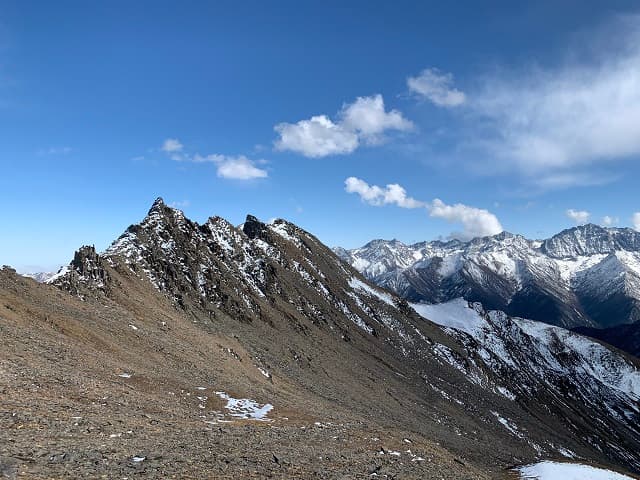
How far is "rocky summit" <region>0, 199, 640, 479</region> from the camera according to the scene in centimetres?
2027

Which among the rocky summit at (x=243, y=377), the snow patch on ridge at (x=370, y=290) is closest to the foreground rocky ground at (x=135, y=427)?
the rocky summit at (x=243, y=377)

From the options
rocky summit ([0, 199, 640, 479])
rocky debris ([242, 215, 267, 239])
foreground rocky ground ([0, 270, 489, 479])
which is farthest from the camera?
rocky debris ([242, 215, 267, 239])

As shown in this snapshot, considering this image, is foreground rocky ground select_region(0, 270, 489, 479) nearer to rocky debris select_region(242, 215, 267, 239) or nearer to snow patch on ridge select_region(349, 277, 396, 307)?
rocky debris select_region(242, 215, 267, 239)

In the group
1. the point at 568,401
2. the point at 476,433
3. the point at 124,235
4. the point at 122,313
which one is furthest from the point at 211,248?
the point at 568,401

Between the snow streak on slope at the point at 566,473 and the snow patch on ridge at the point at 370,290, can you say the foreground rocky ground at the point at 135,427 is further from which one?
the snow patch on ridge at the point at 370,290

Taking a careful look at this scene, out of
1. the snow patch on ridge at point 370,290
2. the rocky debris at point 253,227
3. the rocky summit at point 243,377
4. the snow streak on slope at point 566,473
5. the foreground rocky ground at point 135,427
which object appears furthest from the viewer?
the snow patch on ridge at point 370,290

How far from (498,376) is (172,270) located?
130169 millimetres

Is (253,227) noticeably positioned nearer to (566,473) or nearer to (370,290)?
(370,290)

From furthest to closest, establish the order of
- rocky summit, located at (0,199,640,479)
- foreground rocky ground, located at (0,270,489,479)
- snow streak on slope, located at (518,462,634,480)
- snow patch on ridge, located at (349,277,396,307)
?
snow patch on ridge, located at (349,277,396,307)
snow streak on slope, located at (518,462,634,480)
rocky summit, located at (0,199,640,479)
foreground rocky ground, located at (0,270,489,479)

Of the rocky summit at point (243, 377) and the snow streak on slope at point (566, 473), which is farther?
the snow streak on slope at point (566, 473)

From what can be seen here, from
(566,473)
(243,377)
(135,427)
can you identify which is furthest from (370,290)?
(135,427)

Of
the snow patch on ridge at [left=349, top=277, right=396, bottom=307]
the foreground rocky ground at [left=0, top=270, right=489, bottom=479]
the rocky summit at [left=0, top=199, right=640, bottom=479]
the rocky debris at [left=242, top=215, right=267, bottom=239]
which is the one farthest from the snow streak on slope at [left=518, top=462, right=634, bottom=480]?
the snow patch on ridge at [left=349, top=277, right=396, bottom=307]

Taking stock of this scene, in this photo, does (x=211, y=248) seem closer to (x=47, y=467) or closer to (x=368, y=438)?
(x=368, y=438)

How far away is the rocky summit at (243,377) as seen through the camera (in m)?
20.3
